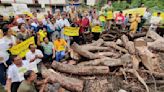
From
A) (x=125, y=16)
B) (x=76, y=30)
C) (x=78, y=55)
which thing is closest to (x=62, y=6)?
(x=125, y=16)

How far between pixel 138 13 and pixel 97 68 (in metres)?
8.46

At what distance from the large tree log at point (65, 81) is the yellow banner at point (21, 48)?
919 millimetres

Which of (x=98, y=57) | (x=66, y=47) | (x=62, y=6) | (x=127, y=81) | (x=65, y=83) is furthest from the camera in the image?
(x=62, y=6)

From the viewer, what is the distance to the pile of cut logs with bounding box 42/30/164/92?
8.45m

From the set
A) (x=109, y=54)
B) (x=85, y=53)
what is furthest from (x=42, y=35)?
(x=109, y=54)

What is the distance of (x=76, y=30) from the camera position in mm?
12734

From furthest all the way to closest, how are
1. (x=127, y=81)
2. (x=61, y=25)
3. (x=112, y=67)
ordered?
1. (x=61, y=25)
2. (x=112, y=67)
3. (x=127, y=81)

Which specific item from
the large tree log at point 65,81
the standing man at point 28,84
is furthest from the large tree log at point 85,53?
the standing man at point 28,84

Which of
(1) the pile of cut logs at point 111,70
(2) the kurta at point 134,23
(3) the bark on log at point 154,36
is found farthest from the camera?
(2) the kurta at point 134,23

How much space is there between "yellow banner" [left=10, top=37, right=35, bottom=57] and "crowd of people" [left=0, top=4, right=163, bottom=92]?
135 mm

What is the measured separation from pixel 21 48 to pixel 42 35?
1.91m

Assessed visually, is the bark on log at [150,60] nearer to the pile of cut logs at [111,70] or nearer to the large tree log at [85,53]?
the pile of cut logs at [111,70]

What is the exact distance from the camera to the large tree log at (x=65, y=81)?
26.7 feet

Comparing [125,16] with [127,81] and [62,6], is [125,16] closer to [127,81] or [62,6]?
[127,81]
